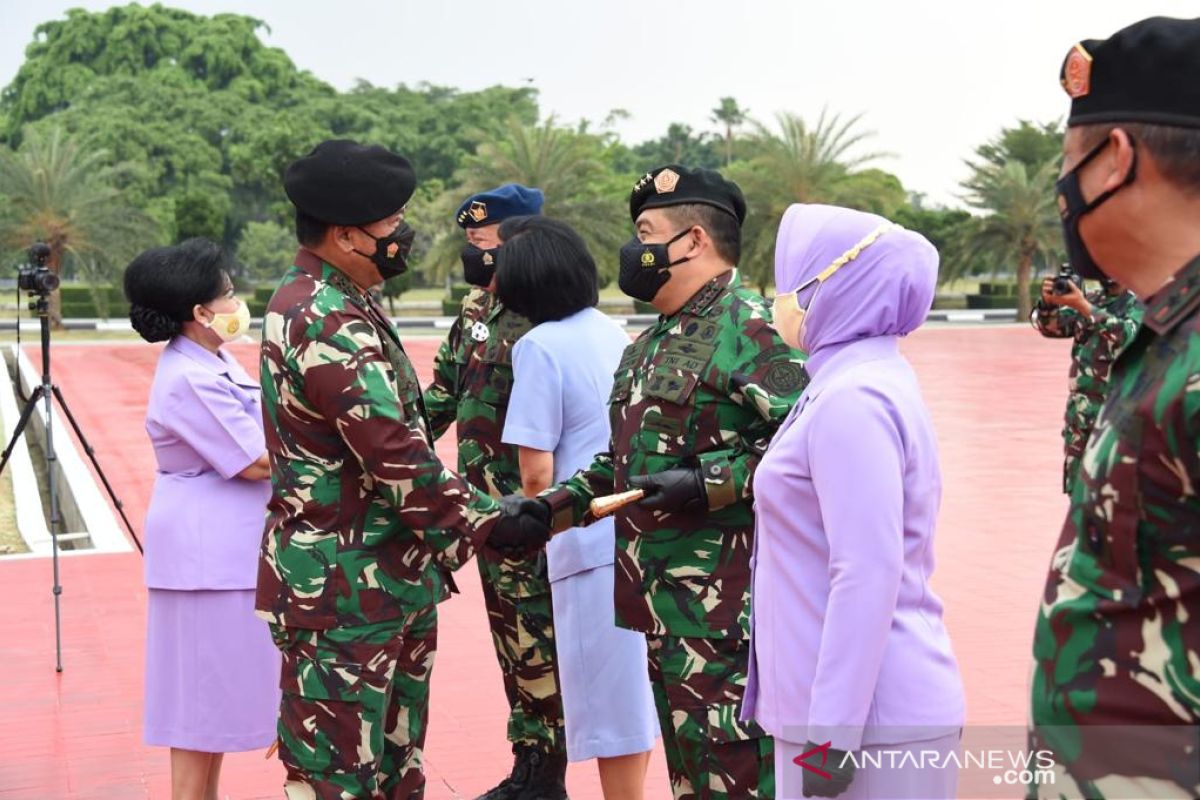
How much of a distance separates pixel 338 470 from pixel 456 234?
106 ft

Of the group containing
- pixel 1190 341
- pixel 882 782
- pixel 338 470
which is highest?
pixel 1190 341

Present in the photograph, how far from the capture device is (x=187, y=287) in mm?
4277

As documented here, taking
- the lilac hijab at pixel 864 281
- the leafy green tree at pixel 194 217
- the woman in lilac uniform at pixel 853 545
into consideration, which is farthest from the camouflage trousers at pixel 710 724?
the leafy green tree at pixel 194 217

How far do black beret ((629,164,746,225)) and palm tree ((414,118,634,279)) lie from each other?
3096 centimetres

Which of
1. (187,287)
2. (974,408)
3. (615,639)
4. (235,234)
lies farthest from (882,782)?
(235,234)

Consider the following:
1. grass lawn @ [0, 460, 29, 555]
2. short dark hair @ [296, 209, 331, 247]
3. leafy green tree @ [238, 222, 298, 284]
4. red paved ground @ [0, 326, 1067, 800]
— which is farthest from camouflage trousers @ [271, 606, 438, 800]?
leafy green tree @ [238, 222, 298, 284]

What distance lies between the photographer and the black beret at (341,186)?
335 cm

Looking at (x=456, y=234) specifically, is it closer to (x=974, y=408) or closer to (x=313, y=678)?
(x=974, y=408)

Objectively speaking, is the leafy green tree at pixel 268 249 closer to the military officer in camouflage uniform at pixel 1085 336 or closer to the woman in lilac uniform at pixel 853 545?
the military officer in camouflage uniform at pixel 1085 336

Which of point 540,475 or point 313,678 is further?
point 540,475

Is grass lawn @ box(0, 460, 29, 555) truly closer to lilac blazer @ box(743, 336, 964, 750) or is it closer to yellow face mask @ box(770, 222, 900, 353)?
yellow face mask @ box(770, 222, 900, 353)

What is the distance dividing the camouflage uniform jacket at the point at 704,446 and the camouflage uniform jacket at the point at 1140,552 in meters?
1.56

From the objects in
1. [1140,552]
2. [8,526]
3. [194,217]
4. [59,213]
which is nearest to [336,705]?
[1140,552]

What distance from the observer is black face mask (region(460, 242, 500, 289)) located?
496 centimetres
